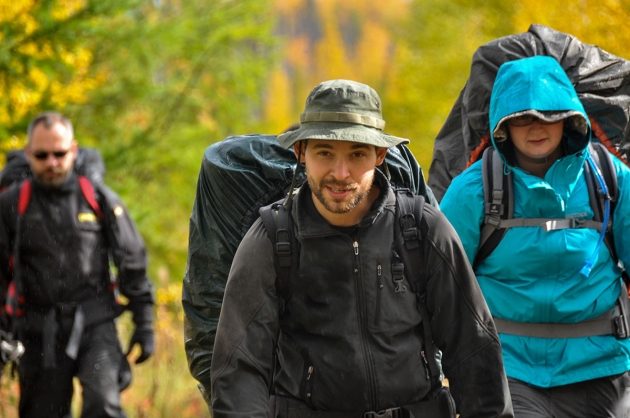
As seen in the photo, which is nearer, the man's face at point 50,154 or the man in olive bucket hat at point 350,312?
the man in olive bucket hat at point 350,312

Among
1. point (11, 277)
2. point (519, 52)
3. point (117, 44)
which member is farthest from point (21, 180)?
point (117, 44)

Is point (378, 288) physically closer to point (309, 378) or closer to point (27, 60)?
point (309, 378)

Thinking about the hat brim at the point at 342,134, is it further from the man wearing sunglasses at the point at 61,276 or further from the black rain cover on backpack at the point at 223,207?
the man wearing sunglasses at the point at 61,276

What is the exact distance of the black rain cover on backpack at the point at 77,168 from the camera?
8.46 meters

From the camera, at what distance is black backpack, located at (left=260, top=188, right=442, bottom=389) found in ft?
12.6

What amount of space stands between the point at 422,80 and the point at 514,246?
29890 mm

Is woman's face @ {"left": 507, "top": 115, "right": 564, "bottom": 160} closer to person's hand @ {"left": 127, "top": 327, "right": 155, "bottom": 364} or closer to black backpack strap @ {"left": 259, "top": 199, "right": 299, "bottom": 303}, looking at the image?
black backpack strap @ {"left": 259, "top": 199, "right": 299, "bottom": 303}

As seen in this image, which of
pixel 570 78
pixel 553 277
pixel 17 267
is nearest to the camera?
pixel 553 277

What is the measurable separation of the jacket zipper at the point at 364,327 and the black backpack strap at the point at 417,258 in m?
0.15

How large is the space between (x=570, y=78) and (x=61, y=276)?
380cm

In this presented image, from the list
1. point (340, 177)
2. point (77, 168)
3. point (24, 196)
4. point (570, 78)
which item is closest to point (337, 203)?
point (340, 177)

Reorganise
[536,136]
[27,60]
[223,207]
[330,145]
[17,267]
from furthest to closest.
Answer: [27,60]
[17,267]
[536,136]
[223,207]
[330,145]

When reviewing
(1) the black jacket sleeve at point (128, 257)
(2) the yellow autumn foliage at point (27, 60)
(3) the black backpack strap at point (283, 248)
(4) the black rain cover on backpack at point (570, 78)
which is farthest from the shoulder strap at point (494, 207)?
(2) the yellow autumn foliage at point (27, 60)

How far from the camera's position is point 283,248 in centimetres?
385
